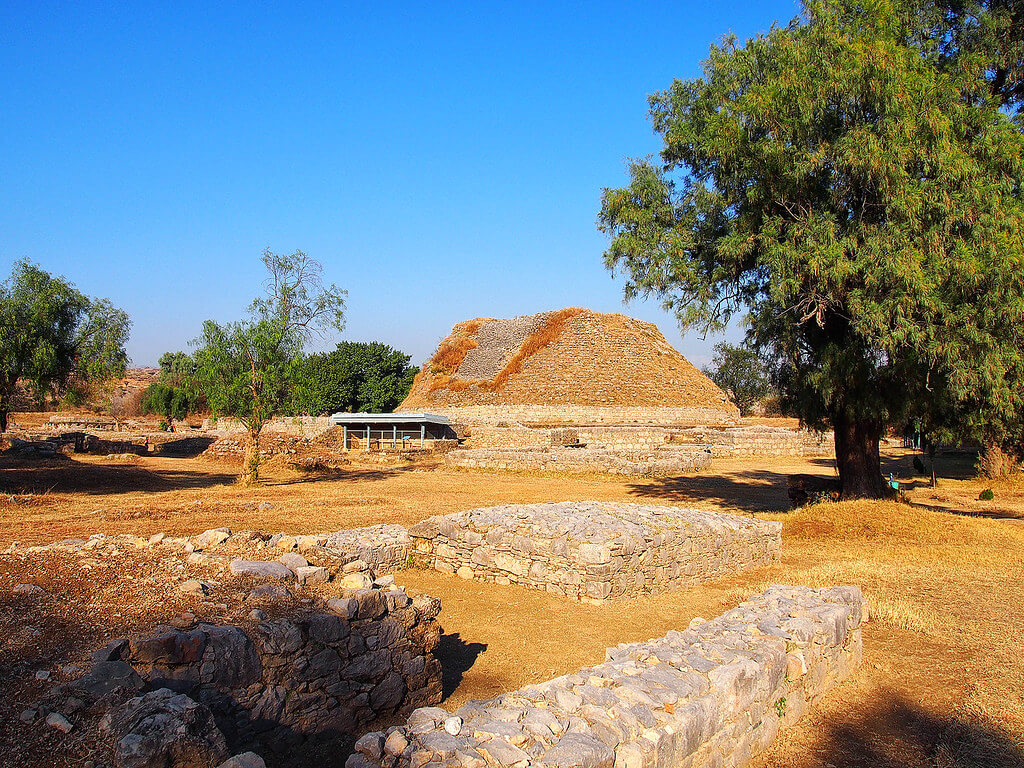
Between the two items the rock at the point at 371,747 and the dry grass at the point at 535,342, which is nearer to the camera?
the rock at the point at 371,747

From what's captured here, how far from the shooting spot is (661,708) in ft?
12.3

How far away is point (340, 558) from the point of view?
268 inches

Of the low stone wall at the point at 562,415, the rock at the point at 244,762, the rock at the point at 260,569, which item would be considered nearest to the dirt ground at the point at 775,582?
the rock at the point at 260,569

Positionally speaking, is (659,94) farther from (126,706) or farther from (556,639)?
(126,706)

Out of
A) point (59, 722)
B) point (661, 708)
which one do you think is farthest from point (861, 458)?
point (59, 722)

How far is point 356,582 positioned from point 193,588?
1.27 m

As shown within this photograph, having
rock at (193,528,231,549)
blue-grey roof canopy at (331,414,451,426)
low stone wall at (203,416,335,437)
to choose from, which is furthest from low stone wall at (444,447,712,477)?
rock at (193,528,231,549)

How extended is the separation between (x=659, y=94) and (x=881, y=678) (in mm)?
Answer: 12802

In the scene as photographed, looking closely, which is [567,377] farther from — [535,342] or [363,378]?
[363,378]

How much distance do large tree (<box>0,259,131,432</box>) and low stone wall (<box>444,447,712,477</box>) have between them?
41.6ft

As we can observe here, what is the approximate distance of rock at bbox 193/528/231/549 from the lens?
21.5 ft

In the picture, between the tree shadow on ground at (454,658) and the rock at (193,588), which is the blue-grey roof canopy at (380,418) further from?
the rock at (193,588)

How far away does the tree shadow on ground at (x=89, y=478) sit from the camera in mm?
16984

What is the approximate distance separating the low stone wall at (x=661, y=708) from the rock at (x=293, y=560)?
8.70 feet
